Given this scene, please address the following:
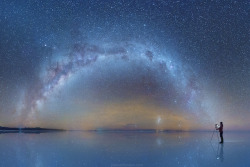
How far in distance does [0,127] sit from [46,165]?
375 ft

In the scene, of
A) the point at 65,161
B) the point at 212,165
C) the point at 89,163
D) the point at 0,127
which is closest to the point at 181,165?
the point at 212,165

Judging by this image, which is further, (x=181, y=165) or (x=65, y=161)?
A: (x=65, y=161)

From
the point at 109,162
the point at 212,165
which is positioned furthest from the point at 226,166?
the point at 109,162

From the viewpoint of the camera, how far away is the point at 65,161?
37.3 feet

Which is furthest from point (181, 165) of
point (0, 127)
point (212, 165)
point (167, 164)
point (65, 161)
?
point (0, 127)

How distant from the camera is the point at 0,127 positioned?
112m

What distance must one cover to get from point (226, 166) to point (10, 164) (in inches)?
341

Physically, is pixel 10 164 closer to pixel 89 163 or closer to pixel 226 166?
pixel 89 163

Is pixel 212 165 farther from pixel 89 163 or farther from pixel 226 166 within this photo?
pixel 89 163

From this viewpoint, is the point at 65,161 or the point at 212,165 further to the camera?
the point at 65,161

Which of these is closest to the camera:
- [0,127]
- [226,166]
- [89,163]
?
[226,166]

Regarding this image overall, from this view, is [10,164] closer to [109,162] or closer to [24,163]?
[24,163]

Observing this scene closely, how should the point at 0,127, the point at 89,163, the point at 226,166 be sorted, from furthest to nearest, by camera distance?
the point at 0,127, the point at 89,163, the point at 226,166

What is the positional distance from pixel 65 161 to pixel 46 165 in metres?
1.20
